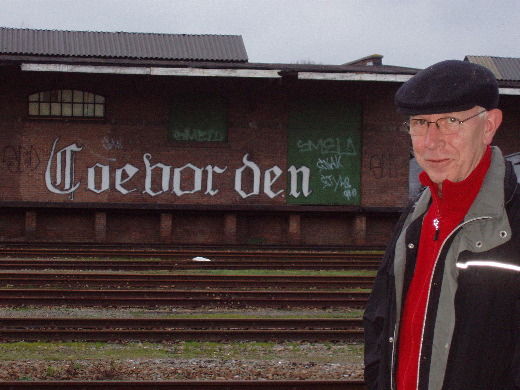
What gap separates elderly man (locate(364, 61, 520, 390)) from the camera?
197cm

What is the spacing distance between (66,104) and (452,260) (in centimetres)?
2011

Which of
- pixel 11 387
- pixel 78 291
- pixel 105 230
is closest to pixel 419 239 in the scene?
pixel 11 387

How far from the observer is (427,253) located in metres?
2.29

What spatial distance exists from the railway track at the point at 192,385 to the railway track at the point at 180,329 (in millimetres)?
2270

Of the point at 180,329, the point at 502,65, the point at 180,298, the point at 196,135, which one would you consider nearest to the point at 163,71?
the point at 196,135

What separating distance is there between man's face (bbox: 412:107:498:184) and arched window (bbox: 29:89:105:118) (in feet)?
64.5

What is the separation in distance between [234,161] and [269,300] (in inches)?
438

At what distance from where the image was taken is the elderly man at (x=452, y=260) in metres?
1.97

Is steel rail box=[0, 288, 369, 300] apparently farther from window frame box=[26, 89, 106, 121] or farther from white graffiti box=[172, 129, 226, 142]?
window frame box=[26, 89, 106, 121]

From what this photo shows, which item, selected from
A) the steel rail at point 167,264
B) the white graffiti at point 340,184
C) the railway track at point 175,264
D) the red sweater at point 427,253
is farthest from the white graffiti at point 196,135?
the red sweater at point 427,253

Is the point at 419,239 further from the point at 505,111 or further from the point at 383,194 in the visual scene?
the point at 505,111

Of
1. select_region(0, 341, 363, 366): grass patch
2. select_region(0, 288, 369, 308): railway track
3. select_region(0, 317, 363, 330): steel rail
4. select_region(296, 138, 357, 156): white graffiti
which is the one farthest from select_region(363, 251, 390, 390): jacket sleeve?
select_region(296, 138, 357, 156): white graffiti

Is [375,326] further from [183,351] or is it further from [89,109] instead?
[89,109]

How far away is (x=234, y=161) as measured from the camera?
847 inches
